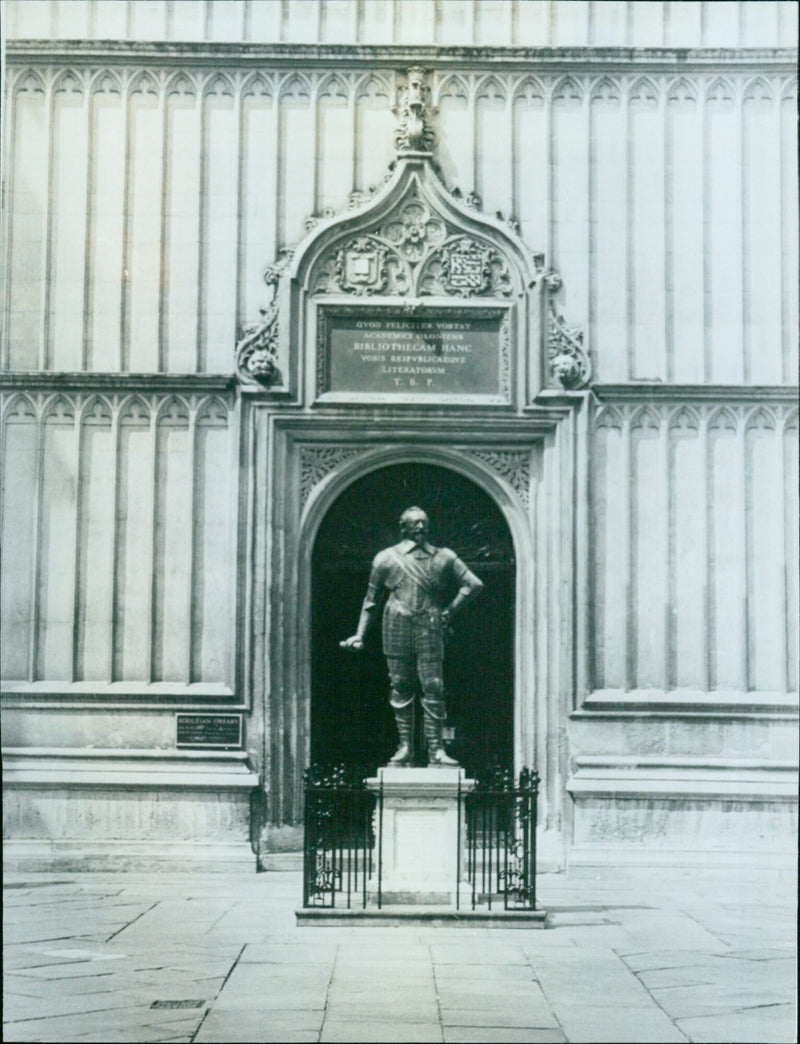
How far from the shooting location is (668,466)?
1536 centimetres

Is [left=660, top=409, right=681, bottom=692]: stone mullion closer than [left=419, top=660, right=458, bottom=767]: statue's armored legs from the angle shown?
No

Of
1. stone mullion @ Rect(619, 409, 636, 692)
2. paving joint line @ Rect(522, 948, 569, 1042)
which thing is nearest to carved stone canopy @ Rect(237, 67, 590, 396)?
stone mullion @ Rect(619, 409, 636, 692)

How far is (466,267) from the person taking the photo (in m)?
15.5

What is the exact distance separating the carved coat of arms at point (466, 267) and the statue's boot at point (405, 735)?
4846mm

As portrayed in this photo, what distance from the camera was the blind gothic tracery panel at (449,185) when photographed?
603 inches

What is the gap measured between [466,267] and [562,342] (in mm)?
1319

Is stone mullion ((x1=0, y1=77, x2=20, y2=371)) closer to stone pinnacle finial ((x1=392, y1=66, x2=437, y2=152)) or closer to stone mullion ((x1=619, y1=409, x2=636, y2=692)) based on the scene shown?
stone pinnacle finial ((x1=392, y1=66, x2=437, y2=152))

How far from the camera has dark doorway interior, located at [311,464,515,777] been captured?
50.2 feet

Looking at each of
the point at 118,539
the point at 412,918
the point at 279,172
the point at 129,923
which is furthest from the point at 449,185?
the point at 129,923

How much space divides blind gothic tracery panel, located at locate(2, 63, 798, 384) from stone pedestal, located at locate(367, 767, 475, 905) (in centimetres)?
533

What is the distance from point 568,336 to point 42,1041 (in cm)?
978

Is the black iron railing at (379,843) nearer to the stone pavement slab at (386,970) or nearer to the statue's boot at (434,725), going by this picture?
the stone pavement slab at (386,970)

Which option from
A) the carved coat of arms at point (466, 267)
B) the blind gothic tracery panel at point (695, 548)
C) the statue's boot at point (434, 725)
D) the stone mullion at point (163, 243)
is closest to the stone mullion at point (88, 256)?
the stone mullion at point (163, 243)

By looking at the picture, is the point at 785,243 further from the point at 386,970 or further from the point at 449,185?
the point at 386,970
